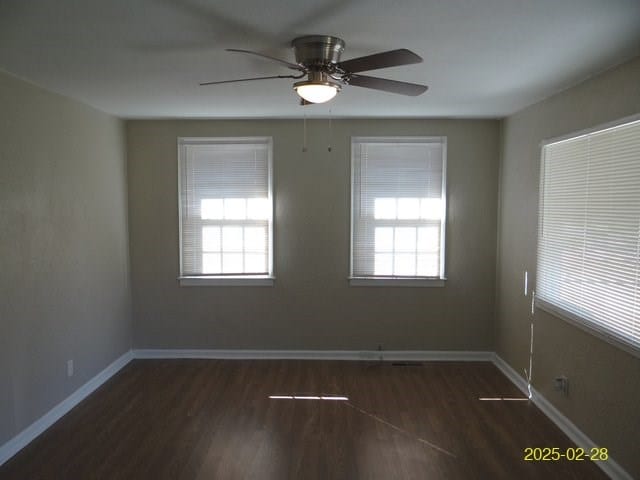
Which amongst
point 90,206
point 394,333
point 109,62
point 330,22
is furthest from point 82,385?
point 330,22

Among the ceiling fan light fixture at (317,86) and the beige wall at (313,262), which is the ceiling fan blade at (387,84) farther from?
the beige wall at (313,262)

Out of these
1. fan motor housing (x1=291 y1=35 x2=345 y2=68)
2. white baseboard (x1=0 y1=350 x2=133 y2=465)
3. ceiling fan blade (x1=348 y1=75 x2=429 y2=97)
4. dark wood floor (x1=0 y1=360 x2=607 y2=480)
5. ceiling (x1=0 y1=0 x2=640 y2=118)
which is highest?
ceiling (x1=0 y1=0 x2=640 y2=118)

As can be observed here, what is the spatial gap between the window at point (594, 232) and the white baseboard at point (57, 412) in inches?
147

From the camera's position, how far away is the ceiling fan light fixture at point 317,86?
7.03 feet

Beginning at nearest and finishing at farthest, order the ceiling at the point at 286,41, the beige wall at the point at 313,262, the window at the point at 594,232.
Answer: the ceiling at the point at 286,41
the window at the point at 594,232
the beige wall at the point at 313,262

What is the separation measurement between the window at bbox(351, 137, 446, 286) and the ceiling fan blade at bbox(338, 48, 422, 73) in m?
2.31

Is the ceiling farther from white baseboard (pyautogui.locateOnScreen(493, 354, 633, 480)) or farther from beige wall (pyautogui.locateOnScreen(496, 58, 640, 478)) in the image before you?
white baseboard (pyautogui.locateOnScreen(493, 354, 633, 480))

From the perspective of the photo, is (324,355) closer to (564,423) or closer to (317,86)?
(564,423)

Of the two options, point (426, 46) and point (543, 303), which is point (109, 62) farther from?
point (543, 303)

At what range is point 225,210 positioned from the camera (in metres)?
4.48

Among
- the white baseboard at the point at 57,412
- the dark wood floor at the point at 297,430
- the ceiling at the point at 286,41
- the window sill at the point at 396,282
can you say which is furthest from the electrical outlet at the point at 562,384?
the white baseboard at the point at 57,412

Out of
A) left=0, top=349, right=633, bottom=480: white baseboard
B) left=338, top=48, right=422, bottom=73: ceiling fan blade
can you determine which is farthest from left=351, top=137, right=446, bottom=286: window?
left=338, top=48, right=422, bottom=73: ceiling fan blade

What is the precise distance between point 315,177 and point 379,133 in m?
0.77

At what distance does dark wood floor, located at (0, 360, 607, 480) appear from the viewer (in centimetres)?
266
